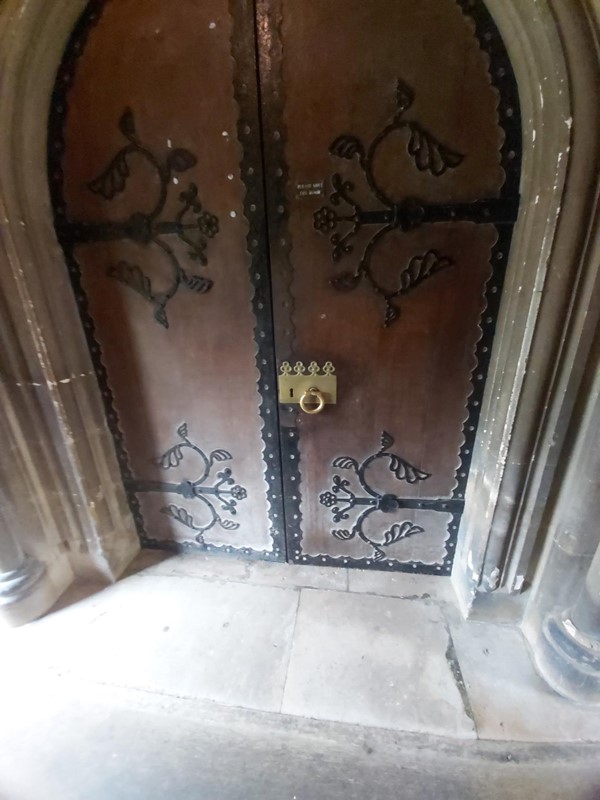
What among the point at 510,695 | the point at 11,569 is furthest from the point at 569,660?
the point at 11,569

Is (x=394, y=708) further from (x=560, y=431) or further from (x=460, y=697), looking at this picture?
(x=560, y=431)

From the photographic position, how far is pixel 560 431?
1.00 metres

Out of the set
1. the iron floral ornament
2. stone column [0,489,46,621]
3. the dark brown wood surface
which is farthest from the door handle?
stone column [0,489,46,621]

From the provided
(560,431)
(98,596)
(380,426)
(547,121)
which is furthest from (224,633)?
(547,121)

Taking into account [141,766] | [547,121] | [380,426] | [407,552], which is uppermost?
[547,121]

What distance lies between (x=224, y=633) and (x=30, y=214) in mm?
1410

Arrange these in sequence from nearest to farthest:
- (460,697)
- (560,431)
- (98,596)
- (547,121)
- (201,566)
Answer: (547,121) → (560,431) → (460,697) → (98,596) → (201,566)

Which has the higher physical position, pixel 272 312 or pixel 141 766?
pixel 272 312

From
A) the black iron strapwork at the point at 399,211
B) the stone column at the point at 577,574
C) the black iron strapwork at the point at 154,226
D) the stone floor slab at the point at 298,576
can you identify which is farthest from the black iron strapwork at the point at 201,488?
the stone column at the point at 577,574

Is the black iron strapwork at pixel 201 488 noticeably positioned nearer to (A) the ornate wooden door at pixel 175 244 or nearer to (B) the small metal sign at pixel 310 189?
(A) the ornate wooden door at pixel 175 244

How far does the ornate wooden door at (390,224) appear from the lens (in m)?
0.90

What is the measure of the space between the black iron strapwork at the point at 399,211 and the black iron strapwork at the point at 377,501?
50cm

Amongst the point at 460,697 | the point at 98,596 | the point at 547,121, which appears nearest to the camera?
the point at 547,121

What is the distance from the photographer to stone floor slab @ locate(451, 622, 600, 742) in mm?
1028
